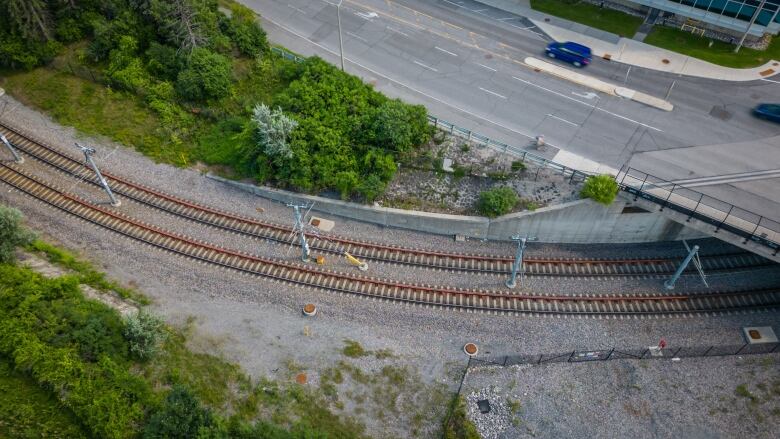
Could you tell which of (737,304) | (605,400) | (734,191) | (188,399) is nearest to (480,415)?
(605,400)

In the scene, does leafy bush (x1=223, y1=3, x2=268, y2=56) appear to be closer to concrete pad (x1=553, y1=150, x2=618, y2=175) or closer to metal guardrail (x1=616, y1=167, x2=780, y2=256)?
concrete pad (x1=553, y1=150, x2=618, y2=175)

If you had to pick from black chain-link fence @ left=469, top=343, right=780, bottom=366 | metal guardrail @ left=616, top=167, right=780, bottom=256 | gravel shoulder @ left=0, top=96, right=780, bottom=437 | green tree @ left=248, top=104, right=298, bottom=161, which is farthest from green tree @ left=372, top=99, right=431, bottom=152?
black chain-link fence @ left=469, top=343, right=780, bottom=366

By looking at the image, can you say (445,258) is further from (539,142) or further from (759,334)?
(759,334)

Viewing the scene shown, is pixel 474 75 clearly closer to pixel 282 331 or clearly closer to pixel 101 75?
pixel 282 331

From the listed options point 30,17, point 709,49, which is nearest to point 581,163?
point 709,49

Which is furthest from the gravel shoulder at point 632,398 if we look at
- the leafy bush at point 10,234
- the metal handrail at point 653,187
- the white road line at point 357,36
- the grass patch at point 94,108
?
the white road line at point 357,36

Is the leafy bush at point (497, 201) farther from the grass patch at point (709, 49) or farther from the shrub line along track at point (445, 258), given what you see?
the grass patch at point (709, 49)
